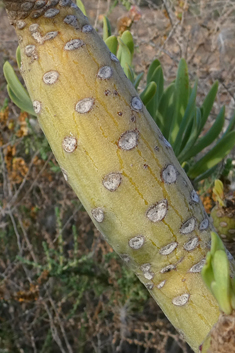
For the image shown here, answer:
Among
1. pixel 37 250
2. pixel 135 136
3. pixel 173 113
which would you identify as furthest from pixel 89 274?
pixel 135 136

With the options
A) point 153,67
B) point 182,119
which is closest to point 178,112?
point 182,119

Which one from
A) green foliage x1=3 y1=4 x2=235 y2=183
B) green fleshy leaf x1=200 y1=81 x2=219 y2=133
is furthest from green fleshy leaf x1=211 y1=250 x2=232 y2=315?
green fleshy leaf x1=200 y1=81 x2=219 y2=133

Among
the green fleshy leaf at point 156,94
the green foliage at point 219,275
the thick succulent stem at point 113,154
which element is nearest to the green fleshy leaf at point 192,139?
the green fleshy leaf at point 156,94

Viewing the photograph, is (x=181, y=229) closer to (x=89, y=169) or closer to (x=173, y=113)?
(x=89, y=169)

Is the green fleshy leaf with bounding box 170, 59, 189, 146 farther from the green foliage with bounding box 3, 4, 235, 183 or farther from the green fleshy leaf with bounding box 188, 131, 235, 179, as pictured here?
the green fleshy leaf with bounding box 188, 131, 235, 179

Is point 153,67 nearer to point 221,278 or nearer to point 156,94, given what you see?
point 156,94

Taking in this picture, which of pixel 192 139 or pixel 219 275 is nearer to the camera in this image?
pixel 219 275

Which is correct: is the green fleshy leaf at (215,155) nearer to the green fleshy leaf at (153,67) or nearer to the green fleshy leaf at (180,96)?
the green fleshy leaf at (180,96)
